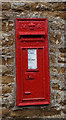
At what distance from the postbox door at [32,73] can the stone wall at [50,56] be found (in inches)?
6.8

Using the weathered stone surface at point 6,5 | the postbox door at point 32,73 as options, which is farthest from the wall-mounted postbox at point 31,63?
the weathered stone surface at point 6,5

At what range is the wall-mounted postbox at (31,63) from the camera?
9.66ft

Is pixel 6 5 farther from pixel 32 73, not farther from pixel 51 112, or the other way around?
pixel 51 112

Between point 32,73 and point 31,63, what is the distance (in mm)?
172

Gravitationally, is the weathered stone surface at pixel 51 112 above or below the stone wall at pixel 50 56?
below

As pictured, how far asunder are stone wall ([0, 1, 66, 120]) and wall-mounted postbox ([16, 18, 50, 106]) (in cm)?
9

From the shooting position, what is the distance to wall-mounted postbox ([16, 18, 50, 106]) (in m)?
2.94

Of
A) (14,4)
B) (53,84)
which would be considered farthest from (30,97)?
(14,4)

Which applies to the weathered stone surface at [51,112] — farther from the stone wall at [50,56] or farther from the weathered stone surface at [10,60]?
the weathered stone surface at [10,60]

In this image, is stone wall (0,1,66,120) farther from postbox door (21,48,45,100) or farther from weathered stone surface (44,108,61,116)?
postbox door (21,48,45,100)

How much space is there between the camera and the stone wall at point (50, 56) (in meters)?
2.97

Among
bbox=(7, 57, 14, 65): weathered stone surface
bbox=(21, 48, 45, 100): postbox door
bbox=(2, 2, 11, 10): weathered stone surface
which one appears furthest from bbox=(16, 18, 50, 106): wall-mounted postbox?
bbox=(2, 2, 11, 10): weathered stone surface

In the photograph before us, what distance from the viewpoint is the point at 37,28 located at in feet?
9.78

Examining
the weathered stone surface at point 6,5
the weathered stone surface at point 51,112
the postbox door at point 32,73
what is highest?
the weathered stone surface at point 6,5
